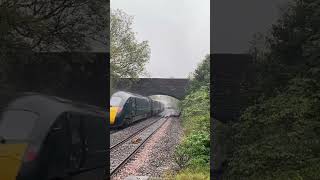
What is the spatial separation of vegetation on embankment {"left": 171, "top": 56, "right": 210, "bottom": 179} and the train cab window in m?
2.82

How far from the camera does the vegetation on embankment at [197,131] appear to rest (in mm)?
9820

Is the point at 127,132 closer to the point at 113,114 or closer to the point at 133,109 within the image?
the point at 113,114

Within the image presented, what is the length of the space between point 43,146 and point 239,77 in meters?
3.79

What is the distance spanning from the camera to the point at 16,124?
29.6 feet

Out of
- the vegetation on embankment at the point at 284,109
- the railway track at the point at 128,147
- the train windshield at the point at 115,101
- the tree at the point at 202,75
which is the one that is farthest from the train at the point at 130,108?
the vegetation on embankment at the point at 284,109

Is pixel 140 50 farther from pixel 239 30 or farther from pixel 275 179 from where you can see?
pixel 275 179

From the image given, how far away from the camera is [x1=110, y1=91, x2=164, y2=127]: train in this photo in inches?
403

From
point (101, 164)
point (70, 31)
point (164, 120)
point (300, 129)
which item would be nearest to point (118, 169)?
point (101, 164)

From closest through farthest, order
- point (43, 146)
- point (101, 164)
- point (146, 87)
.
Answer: point (43, 146) → point (101, 164) → point (146, 87)

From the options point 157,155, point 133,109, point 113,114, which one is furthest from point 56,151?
point 133,109

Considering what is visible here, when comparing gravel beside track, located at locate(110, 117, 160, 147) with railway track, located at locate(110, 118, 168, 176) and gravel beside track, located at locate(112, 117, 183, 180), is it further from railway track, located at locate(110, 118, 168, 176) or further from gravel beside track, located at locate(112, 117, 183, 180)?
gravel beside track, located at locate(112, 117, 183, 180)

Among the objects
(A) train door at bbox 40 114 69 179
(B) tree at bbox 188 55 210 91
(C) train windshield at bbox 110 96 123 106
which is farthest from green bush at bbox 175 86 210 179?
(A) train door at bbox 40 114 69 179

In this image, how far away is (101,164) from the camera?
31.9 ft

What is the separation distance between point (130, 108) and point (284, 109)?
10.3ft
